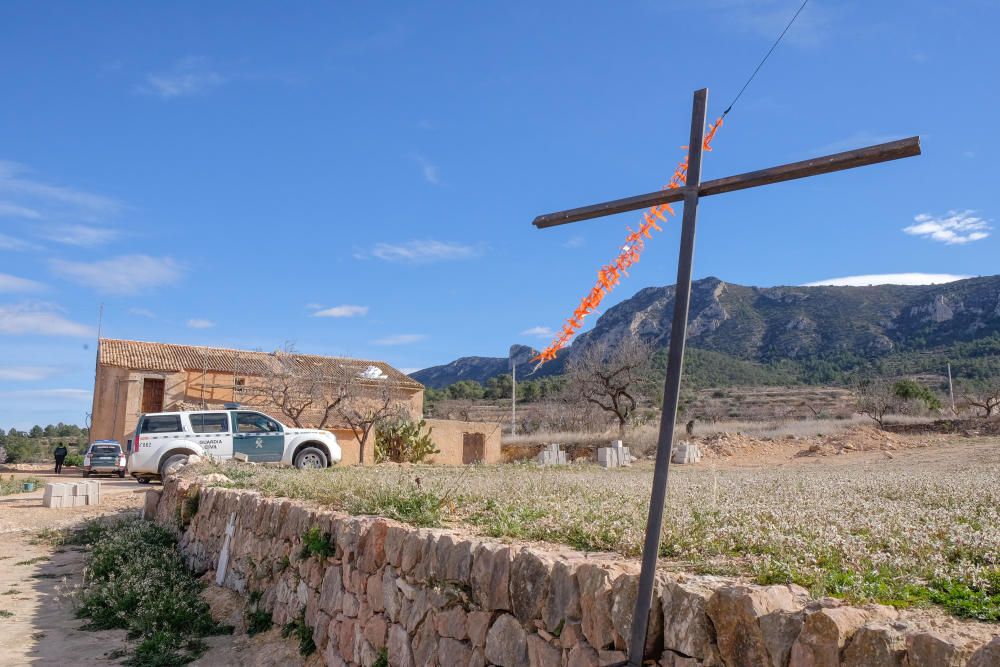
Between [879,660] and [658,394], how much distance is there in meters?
39.8

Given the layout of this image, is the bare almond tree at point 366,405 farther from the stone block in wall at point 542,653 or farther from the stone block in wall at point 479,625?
the stone block in wall at point 542,653

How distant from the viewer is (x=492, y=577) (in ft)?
14.9

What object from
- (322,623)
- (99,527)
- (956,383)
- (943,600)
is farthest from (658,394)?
(943,600)

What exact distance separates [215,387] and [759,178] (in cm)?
3155

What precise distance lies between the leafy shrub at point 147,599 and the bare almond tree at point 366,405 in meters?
15.2

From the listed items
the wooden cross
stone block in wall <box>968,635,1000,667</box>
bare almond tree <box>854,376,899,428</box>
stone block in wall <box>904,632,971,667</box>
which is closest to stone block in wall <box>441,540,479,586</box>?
the wooden cross

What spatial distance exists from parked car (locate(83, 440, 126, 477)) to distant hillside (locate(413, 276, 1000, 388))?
26.9 metres

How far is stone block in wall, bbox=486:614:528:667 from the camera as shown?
421 centimetres

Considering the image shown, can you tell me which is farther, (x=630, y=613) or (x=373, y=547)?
(x=373, y=547)

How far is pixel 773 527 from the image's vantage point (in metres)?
4.80

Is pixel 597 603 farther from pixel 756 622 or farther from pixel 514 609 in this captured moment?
pixel 756 622

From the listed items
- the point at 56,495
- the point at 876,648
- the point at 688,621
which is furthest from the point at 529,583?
the point at 56,495

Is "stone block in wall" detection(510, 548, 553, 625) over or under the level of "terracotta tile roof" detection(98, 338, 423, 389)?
under

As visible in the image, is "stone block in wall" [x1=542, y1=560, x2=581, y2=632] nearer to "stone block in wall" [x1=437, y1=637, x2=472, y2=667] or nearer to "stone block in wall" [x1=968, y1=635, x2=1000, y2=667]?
"stone block in wall" [x1=437, y1=637, x2=472, y2=667]
